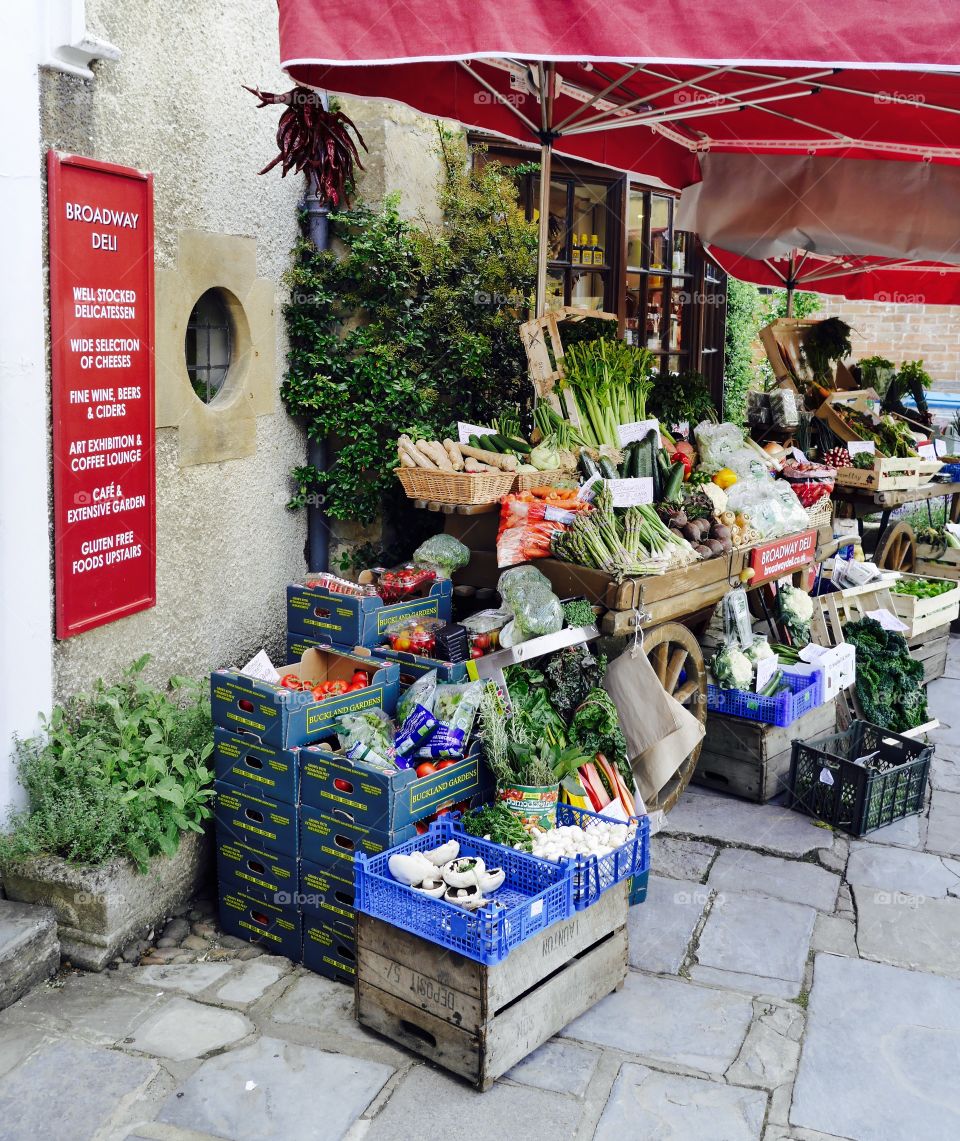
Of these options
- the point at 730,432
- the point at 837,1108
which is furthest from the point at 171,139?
the point at 837,1108

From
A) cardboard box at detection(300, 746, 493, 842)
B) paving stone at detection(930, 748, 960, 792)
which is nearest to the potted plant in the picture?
cardboard box at detection(300, 746, 493, 842)

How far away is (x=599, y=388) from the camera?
5762 mm

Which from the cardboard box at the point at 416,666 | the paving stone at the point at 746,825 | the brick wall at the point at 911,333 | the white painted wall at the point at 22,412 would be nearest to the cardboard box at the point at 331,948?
the cardboard box at the point at 416,666

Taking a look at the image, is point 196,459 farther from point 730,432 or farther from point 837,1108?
point 837,1108

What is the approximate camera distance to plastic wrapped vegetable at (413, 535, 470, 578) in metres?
5.25

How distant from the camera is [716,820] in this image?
5.43m

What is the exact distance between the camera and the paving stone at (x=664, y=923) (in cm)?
416

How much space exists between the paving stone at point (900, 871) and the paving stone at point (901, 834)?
0.06 metres

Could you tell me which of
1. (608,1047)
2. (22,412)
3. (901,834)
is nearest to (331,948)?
(608,1047)

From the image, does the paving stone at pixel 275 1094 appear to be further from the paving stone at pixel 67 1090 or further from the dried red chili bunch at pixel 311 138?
the dried red chili bunch at pixel 311 138

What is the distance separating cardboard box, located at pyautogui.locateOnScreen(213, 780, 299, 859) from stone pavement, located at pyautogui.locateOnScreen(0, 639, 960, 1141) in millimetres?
417

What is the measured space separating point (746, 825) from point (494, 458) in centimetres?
214

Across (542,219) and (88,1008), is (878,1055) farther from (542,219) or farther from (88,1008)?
(542,219)

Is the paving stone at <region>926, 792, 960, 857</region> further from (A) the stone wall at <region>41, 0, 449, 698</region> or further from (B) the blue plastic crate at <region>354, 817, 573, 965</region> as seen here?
(A) the stone wall at <region>41, 0, 449, 698</region>
